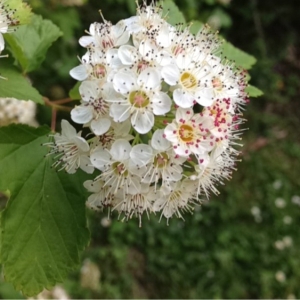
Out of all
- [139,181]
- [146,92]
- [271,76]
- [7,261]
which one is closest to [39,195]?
[7,261]

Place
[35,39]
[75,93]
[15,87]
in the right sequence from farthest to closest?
[35,39]
[75,93]
[15,87]

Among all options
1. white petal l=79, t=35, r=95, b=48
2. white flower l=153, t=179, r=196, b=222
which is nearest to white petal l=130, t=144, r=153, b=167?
white flower l=153, t=179, r=196, b=222

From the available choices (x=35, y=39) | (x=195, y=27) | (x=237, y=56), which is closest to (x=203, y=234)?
(x=237, y=56)

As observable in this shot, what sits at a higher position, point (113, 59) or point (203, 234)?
point (113, 59)

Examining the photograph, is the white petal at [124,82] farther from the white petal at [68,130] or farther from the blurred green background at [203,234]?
the blurred green background at [203,234]

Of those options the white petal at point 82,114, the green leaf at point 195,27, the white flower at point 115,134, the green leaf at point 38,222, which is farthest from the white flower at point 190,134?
the green leaf at point 195,27

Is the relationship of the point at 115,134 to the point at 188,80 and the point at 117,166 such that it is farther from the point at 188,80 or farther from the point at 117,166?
the point at 188,80
